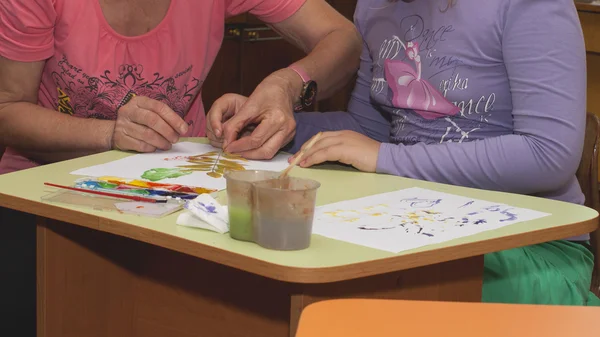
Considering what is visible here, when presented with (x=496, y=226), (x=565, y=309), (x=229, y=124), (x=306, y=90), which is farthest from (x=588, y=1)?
(x=565, y=309)

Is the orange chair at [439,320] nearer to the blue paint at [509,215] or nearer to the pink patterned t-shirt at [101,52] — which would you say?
the blue paint at [509,215]

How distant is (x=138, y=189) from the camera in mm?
1362

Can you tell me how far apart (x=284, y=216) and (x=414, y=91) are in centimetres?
77

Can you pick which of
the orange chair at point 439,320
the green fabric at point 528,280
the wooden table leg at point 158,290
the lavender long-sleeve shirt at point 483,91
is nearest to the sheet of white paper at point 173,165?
the wooden table leg at point 158,290

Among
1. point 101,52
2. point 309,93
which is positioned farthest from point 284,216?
point 101,52

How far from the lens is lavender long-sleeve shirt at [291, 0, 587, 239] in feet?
5.06

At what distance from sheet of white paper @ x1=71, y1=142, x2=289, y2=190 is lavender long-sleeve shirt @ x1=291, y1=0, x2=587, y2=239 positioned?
0.75 feet

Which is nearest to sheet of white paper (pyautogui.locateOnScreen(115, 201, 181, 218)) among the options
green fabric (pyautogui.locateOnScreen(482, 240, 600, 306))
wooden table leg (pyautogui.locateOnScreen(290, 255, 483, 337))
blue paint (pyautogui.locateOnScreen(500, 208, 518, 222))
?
wooden table leg (pyautogui.locateOnScreen(290, 255, 483, 337))

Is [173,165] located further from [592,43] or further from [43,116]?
[592,43]

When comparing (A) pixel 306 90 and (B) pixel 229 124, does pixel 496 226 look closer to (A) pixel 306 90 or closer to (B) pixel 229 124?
(B) pixel 229 124

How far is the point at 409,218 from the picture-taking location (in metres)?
1.26

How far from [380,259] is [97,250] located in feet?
2.11

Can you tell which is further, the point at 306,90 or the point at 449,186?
the point at 306,90

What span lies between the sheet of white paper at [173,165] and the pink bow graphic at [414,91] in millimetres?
284
